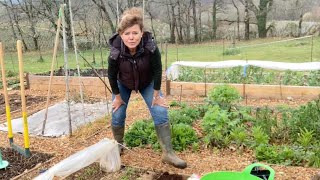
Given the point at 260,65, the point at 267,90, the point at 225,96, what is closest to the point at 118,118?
the point at 225,96

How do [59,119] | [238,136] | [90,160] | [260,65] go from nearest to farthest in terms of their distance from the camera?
[90,160], [238,136], [59,119], [260,65]

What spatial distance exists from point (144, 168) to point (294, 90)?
3472 mm

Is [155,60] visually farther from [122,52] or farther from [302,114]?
[302,114]

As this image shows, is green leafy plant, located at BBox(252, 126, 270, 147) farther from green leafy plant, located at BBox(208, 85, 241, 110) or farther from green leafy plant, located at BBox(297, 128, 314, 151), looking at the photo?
green leafy plant, located at BBox(208, 85, 241, 110)

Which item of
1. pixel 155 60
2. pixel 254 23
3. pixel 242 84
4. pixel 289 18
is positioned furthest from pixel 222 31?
pixel 155 60

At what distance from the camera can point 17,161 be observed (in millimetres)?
4012

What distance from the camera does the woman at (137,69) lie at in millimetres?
3229

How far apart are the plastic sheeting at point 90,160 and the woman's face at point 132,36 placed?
0.88m

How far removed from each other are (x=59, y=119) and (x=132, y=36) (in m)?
2.89

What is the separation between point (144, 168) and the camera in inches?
139

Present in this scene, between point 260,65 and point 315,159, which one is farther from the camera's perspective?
point 260,65

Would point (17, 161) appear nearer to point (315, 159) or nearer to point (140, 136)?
point (140, 136)

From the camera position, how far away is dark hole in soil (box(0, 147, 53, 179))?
3733 millimetres

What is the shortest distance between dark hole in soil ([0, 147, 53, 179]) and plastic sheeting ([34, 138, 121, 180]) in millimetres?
864
